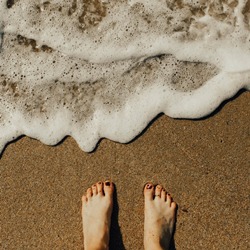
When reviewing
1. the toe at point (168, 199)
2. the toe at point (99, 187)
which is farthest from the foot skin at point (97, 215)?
the toe at point (168, 199)

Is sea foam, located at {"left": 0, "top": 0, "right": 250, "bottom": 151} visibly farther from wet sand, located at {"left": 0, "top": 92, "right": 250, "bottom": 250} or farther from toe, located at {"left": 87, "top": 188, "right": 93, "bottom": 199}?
toe, located at {"left": 87, "top": 188, "right": 93, "bottom": 199}

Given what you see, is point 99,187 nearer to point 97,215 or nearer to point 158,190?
point 97,215

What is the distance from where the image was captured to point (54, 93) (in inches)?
91.7

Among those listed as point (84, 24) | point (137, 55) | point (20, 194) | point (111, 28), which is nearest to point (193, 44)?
point (137, 55)

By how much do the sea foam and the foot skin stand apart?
0.84ft

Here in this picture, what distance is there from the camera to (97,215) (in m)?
2.29

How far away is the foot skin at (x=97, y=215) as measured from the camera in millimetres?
2246

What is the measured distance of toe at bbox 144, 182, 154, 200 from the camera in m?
2.22

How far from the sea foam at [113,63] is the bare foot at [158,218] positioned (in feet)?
1.12

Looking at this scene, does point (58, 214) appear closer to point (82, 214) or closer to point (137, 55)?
point (82, 214)

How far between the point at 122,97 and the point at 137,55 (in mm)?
256

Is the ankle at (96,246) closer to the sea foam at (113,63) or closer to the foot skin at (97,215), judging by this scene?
the foot skin at (97,215)

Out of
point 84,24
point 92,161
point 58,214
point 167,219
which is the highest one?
point 84,24

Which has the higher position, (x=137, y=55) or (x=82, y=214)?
(x=137, y=55)
